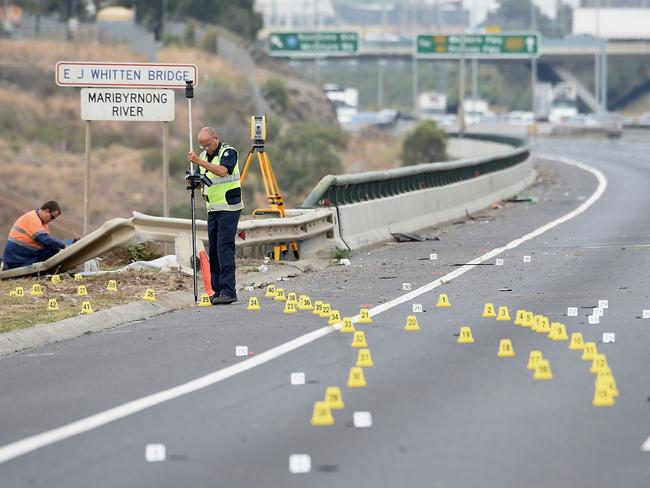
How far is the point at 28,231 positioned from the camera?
19.7 meters

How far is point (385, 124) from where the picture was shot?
114 meters

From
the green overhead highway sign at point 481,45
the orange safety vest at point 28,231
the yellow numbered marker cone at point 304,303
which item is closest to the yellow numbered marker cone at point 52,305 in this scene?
the yellow numbered marker cone at point 304,303

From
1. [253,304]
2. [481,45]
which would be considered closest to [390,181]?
[253,304]

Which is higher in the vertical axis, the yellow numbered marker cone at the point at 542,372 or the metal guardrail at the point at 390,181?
the metal guardrail at the point at 390,181

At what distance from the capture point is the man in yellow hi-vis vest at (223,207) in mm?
15820

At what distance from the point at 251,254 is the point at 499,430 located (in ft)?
39.7

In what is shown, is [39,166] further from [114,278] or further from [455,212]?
[114,278]

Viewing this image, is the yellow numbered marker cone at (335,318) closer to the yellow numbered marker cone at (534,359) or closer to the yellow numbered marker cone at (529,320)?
the yellow numbered marker cone at (529,320)

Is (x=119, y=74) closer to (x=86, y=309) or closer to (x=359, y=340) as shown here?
(x=86, y=309)

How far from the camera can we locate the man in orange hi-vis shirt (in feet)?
64.4

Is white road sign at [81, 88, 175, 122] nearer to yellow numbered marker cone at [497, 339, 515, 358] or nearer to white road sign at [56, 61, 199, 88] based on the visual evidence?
white road sign at [56, 61, 199, 88]

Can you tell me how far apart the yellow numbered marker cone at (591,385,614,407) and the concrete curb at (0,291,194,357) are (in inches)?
205

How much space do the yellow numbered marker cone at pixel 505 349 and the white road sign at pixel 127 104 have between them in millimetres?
Answer: 11305

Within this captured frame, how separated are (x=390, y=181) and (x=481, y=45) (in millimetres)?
81354
